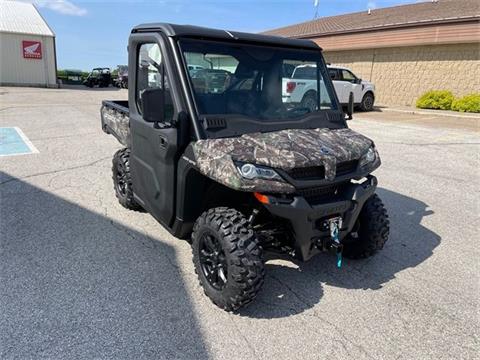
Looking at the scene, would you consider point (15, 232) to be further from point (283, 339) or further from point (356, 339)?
point (356, 339)

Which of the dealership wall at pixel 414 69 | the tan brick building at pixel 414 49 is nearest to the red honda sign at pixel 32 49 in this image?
the tan brick building at pixel 414 49

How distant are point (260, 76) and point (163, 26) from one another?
3.05ft

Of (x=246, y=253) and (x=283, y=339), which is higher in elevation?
(x=246, y=253)

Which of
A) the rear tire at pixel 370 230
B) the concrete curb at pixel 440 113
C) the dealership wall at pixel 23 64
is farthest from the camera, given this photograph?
the dealership wall at pixel 23 64

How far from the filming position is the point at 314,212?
2.73 m

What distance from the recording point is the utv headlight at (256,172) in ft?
8.55

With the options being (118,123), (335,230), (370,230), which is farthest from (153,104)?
(370,230)

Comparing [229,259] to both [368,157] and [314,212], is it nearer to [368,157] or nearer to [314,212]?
[314,212]

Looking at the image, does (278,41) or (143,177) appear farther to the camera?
(143,177)

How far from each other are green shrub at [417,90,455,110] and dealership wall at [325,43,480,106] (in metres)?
0.80

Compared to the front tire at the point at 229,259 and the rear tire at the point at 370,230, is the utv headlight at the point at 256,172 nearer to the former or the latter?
the front tire at the point at 229,259

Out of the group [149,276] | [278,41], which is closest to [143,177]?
[149,276]

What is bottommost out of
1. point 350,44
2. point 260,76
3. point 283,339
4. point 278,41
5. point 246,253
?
point 283,339

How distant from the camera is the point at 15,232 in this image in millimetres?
4031
